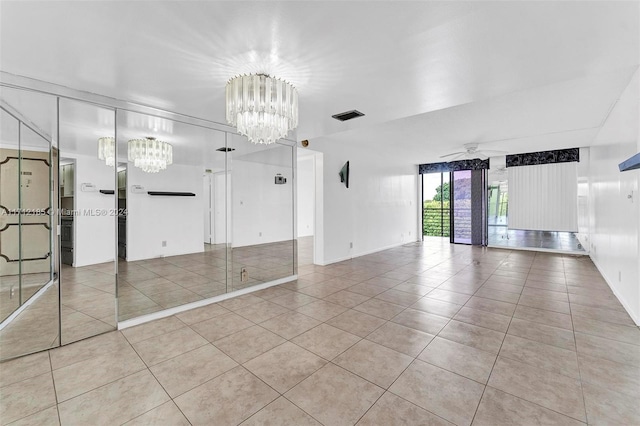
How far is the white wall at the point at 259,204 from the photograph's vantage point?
426cm

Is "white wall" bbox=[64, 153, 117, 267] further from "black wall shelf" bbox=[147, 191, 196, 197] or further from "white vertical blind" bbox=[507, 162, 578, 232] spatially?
"white vertical blind" bbox=[507, 162, 578, 232]

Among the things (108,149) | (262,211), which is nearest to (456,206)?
(262,211)

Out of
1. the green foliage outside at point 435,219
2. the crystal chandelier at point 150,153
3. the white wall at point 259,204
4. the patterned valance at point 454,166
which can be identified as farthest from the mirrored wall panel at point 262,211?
the green foliage outside at point 435,219

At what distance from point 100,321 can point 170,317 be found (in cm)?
71

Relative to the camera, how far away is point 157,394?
175cm

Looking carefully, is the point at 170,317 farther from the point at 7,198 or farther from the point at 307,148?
the point at 307,148

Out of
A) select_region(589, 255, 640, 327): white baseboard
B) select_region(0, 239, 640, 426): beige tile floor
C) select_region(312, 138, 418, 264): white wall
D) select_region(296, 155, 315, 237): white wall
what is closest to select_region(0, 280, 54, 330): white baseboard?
select_region(0, 239, 640, 426): beige tile floor

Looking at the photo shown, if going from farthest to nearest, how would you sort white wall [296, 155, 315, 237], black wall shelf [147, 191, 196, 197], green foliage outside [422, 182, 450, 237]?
white wall [296, 155, 315, 237], green foliage outside [422, 182, 450, 237], black wall shelf [147, 191, 196, 197]

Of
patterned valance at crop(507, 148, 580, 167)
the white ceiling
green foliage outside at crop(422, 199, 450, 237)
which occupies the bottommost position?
green foliage outside at crop(422, 199, 450, 237)

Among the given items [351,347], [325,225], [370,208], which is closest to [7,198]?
[351,347]

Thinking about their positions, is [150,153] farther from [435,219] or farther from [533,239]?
[533,239]

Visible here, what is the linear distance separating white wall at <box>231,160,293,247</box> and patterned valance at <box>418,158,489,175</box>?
19.8ft

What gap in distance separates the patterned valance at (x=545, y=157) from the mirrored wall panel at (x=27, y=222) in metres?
9.45

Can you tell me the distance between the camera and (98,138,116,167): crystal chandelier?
2.80 meters
